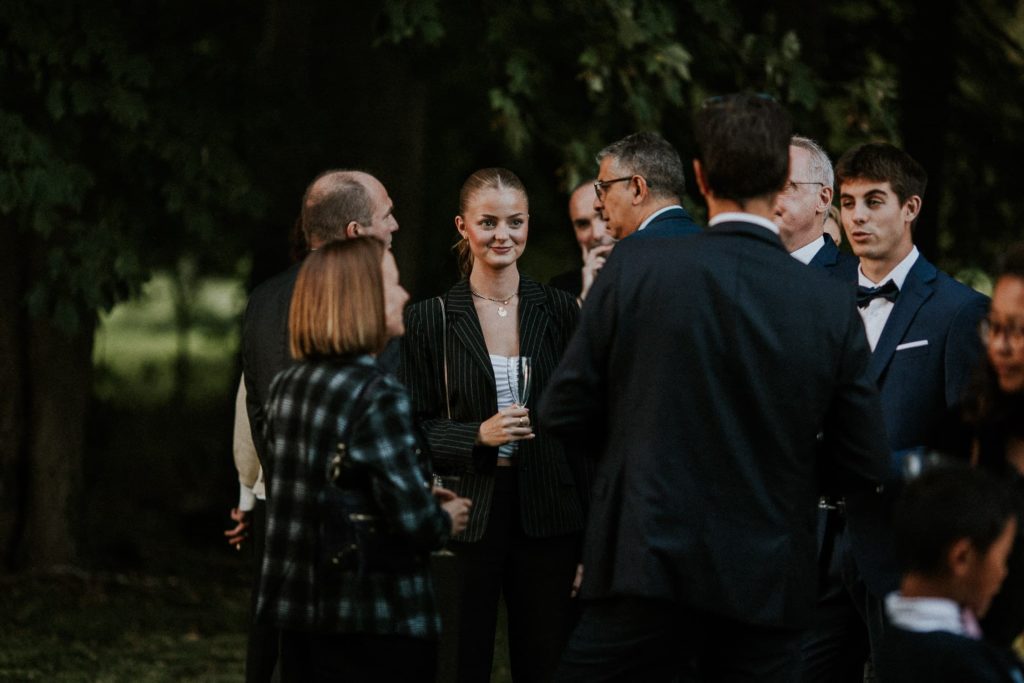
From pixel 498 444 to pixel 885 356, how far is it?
1.32 metres

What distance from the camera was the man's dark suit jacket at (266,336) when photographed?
4996mm

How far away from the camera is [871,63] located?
1130 cm

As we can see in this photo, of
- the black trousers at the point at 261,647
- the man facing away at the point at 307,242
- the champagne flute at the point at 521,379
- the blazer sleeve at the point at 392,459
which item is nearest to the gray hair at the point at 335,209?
the man facing away at the point at 307,242

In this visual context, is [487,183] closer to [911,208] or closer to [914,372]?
[911,208]

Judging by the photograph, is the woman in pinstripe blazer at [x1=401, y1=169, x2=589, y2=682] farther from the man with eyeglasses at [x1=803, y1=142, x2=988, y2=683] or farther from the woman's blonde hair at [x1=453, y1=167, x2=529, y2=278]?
the man with eyeglasses at [x1=803, y1=142, x2=988, y2=683]

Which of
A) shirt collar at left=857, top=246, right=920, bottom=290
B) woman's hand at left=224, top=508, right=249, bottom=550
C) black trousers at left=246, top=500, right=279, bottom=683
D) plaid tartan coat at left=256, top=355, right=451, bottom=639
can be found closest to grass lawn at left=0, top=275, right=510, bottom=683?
woman's hand at left=224, top=508, right=249, bottom=550

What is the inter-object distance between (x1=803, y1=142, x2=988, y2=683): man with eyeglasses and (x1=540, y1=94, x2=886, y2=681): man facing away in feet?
2.29

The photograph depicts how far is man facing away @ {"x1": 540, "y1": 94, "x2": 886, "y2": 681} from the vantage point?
3.71 metres

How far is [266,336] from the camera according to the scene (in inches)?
199

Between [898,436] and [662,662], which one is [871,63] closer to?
[898,436]

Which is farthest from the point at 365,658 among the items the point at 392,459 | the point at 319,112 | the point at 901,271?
the point at 319,112

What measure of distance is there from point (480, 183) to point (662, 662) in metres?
2.29

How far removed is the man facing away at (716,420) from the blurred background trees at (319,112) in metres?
4.50

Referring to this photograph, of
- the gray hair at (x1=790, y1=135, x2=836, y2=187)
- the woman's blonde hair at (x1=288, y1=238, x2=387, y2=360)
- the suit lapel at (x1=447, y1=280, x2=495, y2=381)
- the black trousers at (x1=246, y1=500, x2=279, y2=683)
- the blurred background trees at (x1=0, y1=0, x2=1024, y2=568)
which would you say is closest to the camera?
the woman's blonde hair at (x1=288, y1=238, x2=387, y2=360)
